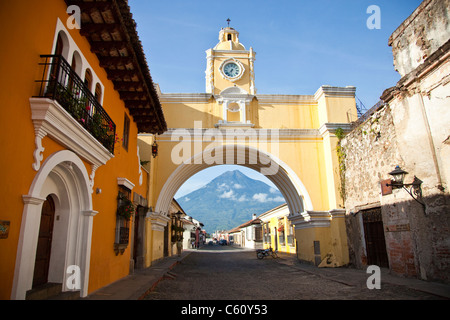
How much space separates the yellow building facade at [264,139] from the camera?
13.9 m

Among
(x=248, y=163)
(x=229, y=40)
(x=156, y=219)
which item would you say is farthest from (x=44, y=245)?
(x=229, y=40)

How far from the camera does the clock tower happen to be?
15055 millimetres

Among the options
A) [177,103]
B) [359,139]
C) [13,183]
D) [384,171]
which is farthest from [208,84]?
[13,183]

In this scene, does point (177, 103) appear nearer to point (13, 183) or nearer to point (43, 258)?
point (43, 258)

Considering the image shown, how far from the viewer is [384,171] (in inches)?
390

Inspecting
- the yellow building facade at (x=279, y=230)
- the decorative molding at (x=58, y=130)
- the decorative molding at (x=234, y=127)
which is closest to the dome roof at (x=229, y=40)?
the decorative molding at (x=234, y=127)

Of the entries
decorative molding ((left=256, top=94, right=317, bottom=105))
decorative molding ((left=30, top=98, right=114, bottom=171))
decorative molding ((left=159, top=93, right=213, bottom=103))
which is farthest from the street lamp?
decorative molding ((left=159, top=93, right=213, bottom=103))

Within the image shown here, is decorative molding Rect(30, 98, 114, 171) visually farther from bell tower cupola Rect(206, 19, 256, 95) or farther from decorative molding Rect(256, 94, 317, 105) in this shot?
decorative molding Rect(256, 94, 317, 105)

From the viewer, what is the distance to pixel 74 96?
5383mm

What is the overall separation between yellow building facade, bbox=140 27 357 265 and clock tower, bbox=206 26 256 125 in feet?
0.16

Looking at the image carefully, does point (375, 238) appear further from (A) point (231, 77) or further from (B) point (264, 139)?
(A) point (231, 77)

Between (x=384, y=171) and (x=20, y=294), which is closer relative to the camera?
(x=20, y=294)

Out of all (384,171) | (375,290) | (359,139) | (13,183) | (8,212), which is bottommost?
(375,290)
